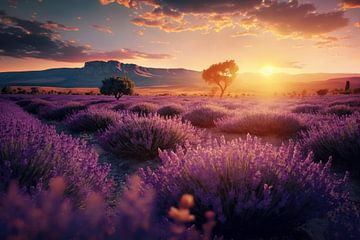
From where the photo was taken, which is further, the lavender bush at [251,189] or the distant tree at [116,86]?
the distant tree at [116,86]

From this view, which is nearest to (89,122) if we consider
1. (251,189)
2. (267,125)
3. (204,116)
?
(204,116)

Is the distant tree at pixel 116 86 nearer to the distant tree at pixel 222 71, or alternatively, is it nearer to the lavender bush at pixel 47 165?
the distant tree at pixel 222 71

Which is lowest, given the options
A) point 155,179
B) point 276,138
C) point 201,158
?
point 276,138

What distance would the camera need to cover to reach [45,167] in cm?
284

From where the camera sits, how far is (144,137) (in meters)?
5.17

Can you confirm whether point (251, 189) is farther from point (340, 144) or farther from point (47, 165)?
point (340, 144)

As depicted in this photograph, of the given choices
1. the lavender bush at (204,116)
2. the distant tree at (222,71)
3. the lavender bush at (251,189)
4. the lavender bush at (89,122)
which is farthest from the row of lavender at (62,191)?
the distant tree at (222,71)

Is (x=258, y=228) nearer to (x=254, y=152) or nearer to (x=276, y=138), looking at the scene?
(x=254, y=152)

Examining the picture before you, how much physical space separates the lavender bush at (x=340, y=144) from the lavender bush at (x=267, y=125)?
2.56 metres

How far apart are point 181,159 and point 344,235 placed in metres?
1.45

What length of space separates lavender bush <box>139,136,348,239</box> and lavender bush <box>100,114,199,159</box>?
2467mm

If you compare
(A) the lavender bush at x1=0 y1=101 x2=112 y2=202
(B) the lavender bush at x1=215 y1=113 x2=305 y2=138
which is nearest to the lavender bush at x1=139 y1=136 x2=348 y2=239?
(A) the lavender bush at x1=0 y1=101 x2=112 y2=202

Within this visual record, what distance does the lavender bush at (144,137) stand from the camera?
5199 mm

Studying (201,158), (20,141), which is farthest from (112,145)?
(201,158)
